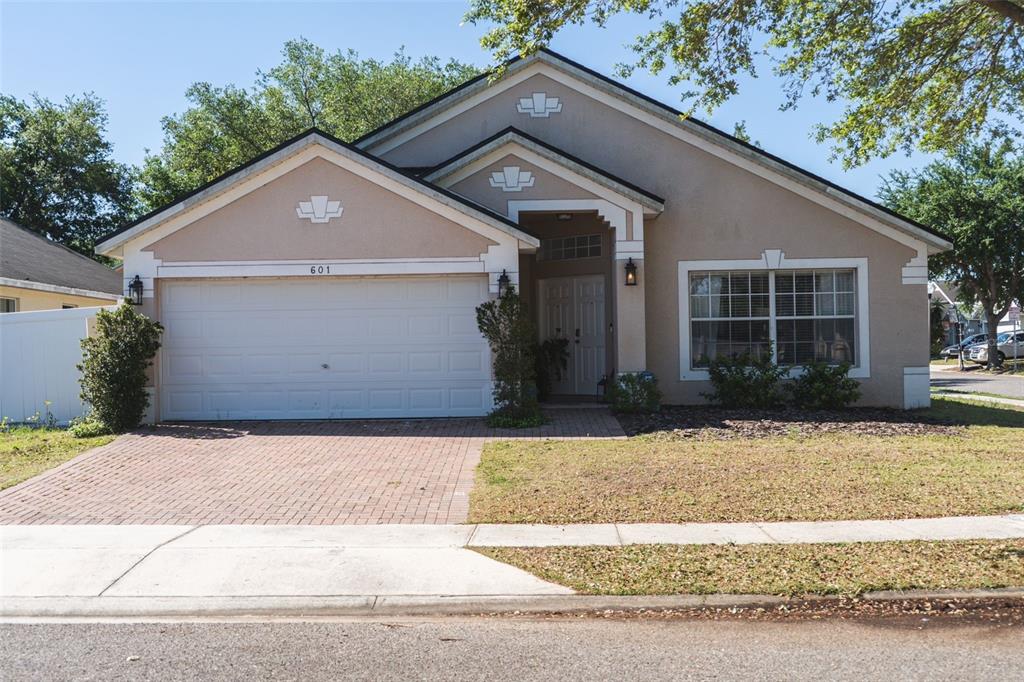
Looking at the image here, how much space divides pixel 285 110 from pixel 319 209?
21373 millimetres

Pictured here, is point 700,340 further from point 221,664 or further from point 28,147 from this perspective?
point 28,147

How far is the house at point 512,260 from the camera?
13453 mm

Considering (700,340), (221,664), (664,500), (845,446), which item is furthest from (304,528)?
(700,340)

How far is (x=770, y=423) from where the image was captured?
517 inches

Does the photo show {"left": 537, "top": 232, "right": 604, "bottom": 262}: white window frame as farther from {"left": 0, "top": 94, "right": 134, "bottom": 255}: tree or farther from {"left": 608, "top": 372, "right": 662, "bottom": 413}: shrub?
{"left": 0, "top": 94, "right": 134, "bottom": 255}: tree

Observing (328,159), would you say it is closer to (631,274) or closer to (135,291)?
(135,291)

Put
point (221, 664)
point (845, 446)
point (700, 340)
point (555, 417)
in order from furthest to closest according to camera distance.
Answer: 1. point (700, 340)
2. point (555, 417)
3. point (845, 446)
4. point (221, 664)

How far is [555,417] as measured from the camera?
13.9 metres

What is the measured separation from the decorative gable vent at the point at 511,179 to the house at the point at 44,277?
10355 millimetres

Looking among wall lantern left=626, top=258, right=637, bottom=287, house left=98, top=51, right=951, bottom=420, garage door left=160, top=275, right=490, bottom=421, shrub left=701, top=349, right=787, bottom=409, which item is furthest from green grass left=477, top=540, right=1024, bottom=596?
wall lantern left=626, top=258, right=637, bottom=287

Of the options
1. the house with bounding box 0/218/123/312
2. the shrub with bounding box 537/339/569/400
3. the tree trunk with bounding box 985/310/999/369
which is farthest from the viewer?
the tree trunk with bounding box 985/310/999/369

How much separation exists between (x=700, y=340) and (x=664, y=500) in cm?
746

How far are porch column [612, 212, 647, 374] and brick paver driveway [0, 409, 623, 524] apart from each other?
133 centimetres

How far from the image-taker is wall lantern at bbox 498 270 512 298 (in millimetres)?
13352
